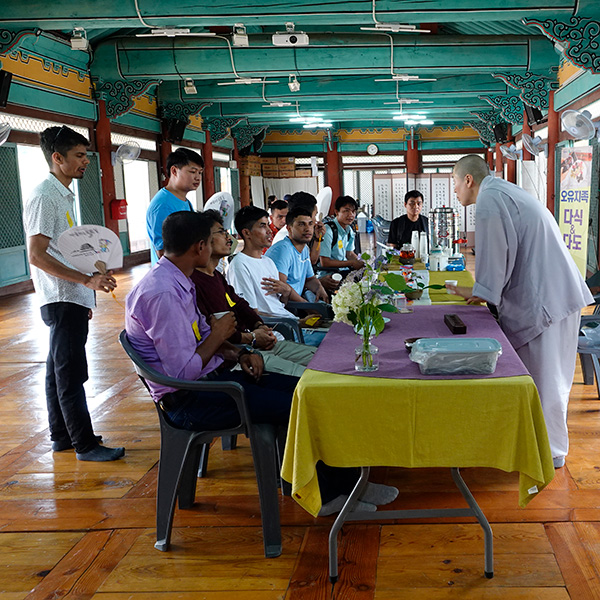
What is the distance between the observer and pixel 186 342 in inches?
84.7

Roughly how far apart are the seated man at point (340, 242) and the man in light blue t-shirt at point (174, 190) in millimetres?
2055

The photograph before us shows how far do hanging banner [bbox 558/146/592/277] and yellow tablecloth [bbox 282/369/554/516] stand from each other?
6.24m

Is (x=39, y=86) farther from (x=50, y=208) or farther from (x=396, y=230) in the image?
(x=50, y=208)

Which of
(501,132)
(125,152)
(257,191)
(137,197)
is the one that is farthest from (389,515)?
(257,191)

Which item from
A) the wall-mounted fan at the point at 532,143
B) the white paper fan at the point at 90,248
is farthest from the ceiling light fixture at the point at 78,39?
the wall-mounted fan at the point at 532,143

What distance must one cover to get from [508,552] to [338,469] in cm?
66

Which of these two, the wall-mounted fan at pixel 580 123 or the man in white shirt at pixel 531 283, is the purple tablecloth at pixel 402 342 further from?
the wall-mounted fan at pixel 580 123

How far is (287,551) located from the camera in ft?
7.04

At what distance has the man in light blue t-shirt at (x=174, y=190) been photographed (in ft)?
11.1

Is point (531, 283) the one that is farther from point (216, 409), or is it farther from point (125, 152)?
point (125, 152)

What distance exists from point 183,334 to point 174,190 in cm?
151

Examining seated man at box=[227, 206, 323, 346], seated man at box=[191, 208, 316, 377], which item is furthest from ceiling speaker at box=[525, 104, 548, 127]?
seated man at box=[191, 208, 316, 377]

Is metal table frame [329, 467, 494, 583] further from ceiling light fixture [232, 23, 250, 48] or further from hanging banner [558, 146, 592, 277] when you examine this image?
hanging banner [558, 146, 592, 277]

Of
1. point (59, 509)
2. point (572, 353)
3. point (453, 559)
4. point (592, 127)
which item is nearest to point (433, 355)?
point (453, 559)
